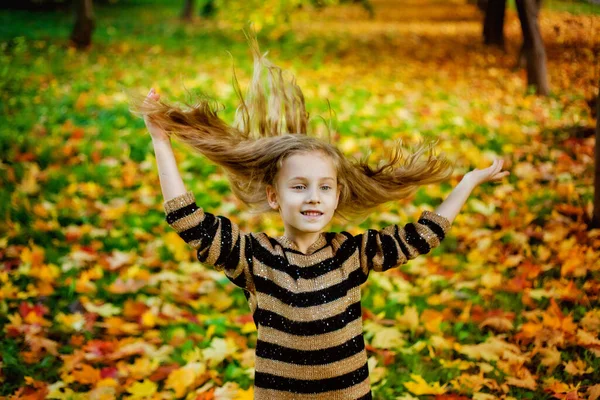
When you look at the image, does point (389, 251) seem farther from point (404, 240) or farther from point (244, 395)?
point (244, 395)

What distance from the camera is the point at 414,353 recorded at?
2922mm

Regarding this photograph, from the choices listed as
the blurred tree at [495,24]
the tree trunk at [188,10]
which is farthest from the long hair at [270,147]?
the tree trunk at [188,10]

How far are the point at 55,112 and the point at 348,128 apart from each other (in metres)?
3.38

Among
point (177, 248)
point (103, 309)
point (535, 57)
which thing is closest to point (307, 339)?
point (103, 309)

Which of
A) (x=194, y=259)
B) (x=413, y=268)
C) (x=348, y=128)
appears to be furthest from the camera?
(x=348, y=128)

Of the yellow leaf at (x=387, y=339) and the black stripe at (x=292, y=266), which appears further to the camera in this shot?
the yellow leaf at (x=387, y=339)

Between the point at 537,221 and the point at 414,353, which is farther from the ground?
the point at 537,221

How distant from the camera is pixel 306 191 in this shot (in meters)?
1.89

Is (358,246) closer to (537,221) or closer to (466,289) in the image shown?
(466,289)

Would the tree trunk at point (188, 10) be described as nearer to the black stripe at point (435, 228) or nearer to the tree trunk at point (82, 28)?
the tree trunk at point (82, 28)

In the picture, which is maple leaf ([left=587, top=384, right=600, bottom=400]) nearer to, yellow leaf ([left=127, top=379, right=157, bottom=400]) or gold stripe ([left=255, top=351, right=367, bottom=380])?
gold stripe ([left=255, top=351, right=367, bottom=380])

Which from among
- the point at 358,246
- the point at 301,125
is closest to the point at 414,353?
the point at 358,246

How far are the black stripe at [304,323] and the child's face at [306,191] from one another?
28 centimetres

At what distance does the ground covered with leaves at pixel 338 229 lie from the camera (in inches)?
109
